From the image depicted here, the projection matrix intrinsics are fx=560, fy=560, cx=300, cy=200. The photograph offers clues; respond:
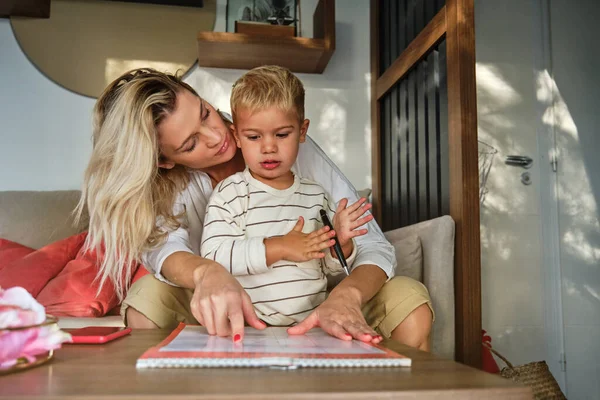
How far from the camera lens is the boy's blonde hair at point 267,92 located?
1.37 meters

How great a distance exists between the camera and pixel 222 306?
918mm

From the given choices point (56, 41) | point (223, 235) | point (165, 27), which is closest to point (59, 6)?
point (56, 41)

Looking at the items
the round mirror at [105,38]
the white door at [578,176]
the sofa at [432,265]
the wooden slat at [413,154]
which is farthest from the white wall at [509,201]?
the round mirror at [105,38]

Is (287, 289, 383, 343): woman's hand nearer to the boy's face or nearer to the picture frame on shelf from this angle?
the boy's face

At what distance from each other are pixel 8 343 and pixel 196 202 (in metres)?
0.98

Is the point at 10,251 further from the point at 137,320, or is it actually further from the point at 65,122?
the point at 137,320

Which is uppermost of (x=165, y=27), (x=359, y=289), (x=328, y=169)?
(x=165, y=27)

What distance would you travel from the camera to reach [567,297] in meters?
2.58

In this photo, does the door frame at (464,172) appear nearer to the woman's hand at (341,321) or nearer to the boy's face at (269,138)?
the boy's face at (269,138)

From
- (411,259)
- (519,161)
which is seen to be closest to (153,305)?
(411,259)

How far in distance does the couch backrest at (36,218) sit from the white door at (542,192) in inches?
70.7

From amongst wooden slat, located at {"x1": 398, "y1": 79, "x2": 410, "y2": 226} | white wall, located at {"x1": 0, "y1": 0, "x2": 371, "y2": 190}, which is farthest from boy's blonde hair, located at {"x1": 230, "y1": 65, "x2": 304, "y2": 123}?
white wall, located at {"x1": 0, "y1": 0, "x2": 371, "y2": 190}

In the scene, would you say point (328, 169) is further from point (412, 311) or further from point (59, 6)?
point (59, 6)

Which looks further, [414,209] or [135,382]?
[414,209]
